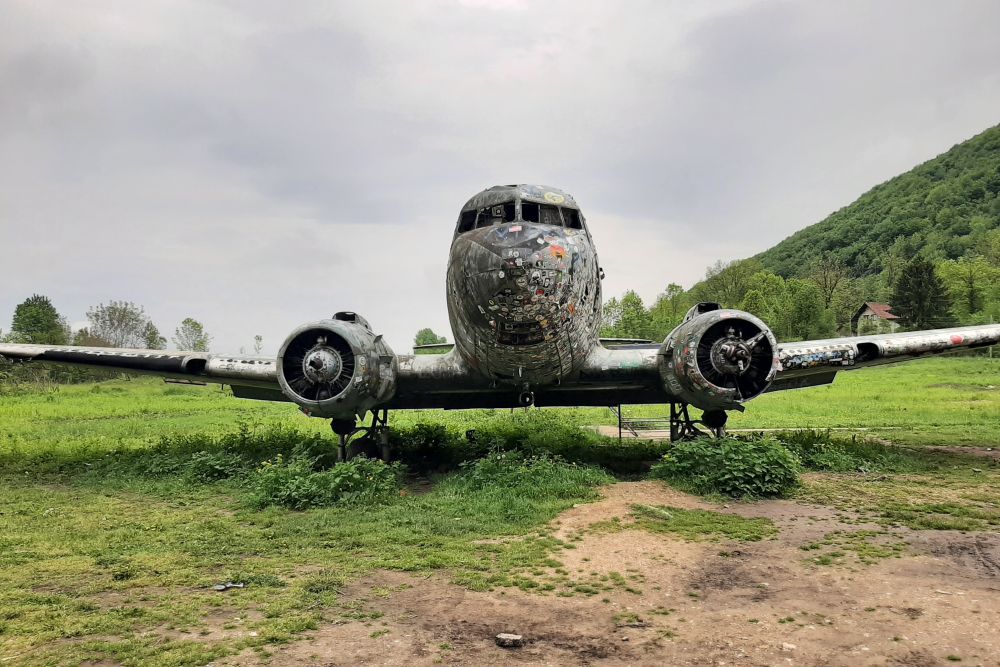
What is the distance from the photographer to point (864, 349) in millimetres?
11227

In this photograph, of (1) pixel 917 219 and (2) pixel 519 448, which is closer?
(2) pixel 519 448

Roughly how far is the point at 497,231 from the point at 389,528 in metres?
4.20

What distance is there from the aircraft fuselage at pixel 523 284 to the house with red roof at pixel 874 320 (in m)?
62.0

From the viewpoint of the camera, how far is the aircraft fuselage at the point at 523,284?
8.27 metres

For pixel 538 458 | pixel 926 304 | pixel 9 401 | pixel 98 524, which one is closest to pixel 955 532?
pixel 538 458

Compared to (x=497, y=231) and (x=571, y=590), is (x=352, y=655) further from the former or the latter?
(x=497, y=231)

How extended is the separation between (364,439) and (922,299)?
71.8 metres

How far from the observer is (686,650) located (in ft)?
12.8

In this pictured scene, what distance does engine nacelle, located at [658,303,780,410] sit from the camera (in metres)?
9.42

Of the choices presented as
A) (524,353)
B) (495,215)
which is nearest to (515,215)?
(495,215)

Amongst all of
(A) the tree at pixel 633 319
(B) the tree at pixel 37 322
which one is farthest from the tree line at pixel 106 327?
(A) the tree at pixel 633 319

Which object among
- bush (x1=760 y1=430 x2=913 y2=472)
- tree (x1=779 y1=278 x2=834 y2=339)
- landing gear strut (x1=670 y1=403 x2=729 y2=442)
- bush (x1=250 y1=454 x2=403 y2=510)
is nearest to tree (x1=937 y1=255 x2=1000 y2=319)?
tree (x1=779 y1=278 x2=834 y2=339)

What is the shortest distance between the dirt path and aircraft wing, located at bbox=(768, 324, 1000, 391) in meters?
4.73

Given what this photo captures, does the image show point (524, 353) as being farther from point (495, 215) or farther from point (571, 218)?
point (571, 218)
